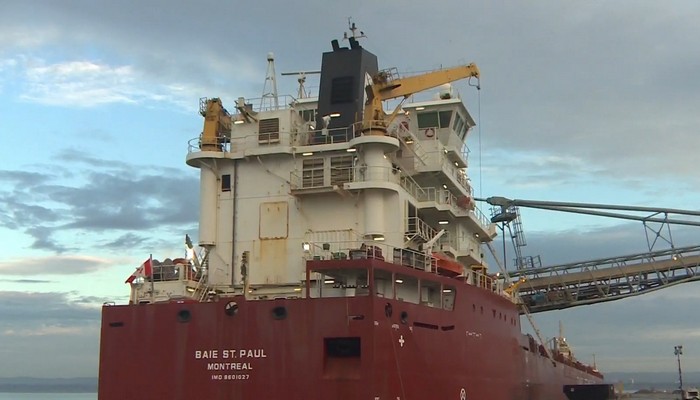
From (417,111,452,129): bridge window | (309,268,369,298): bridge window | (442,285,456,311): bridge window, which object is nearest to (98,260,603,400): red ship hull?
(442,285,456,311): bridge window

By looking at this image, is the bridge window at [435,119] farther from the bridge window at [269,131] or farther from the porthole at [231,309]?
the porthole at [231,309]

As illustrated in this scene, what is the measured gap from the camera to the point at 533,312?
45469 mm

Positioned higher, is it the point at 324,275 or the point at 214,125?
the point at 214,125

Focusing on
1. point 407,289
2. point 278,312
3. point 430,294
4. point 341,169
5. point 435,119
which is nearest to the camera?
point 278,312

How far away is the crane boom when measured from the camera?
2286cm

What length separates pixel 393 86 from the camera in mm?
23984

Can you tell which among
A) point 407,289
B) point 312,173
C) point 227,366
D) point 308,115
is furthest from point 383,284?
point 308,115

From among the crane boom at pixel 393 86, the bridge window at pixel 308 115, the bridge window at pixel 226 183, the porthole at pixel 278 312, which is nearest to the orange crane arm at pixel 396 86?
the crane boom at pixel 393 86

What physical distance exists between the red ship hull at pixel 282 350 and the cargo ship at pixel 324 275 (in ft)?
0.12

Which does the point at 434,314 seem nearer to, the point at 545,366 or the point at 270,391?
the point at 270,391

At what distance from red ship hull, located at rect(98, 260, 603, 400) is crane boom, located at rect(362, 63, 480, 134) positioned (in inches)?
210

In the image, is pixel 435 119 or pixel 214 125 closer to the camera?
pixel 214 125

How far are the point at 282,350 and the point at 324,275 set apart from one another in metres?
2.48

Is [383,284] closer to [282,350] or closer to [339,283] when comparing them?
[339,283]
